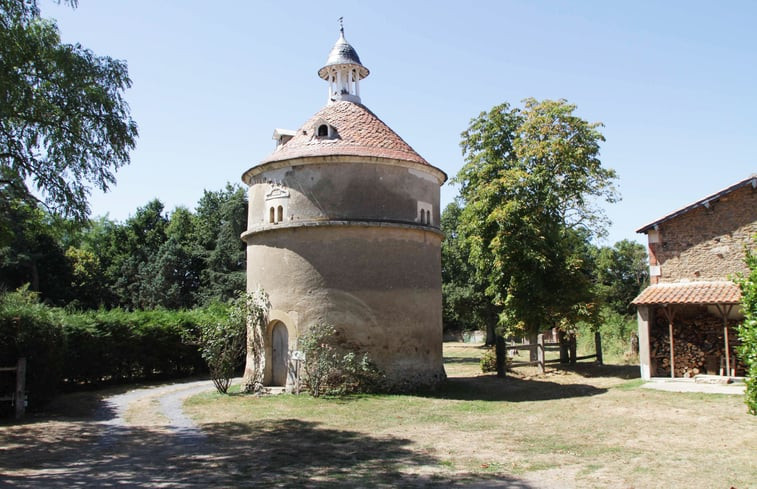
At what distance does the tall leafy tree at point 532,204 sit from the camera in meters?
24.5

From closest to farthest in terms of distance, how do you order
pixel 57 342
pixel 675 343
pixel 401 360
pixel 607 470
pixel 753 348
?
1. pixel 607 470
2. pixel 753 348
3. pixel 57 342
4. pixel 401 360
5. pixel 675 343

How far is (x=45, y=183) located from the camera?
41.5ft

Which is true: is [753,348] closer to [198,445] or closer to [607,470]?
[607,470]

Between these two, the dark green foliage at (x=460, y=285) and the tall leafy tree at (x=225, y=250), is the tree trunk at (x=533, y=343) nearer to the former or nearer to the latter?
the dark green foliage at (x=460, y=285)

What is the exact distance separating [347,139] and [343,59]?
402cm

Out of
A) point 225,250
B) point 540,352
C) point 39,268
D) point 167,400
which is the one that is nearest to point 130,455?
point 167,400

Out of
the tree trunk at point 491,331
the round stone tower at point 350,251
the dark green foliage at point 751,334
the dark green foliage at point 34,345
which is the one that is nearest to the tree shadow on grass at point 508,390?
the round stone tower at point 350,251

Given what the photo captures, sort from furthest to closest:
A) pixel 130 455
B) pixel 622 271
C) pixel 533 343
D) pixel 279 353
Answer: pixel 622 271 → pixel 533 343 → pixel 279 353 → pixel 130 455

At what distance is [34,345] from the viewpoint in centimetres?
1513

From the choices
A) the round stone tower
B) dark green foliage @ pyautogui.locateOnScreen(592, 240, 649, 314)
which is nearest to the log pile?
the round stone tower

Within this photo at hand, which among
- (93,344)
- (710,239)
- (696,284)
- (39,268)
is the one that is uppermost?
(39,268)

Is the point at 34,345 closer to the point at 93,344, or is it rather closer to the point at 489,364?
Answer: the point at 93,344

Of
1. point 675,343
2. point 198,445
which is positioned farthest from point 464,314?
point 198,445

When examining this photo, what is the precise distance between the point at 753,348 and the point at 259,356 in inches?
527
